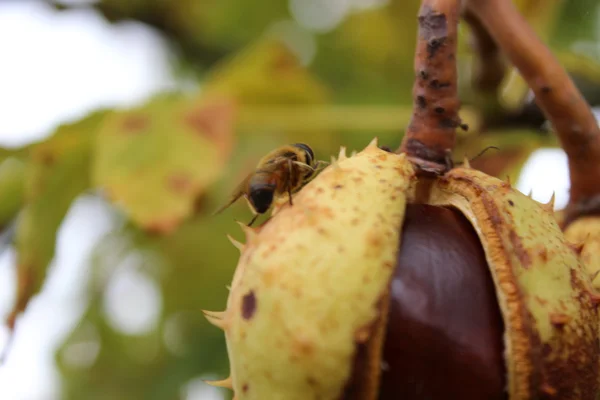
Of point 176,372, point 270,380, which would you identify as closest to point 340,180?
point 270,380

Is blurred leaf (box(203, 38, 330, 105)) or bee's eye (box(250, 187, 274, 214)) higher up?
blurred leaf (box(203, 38, 330, 105))

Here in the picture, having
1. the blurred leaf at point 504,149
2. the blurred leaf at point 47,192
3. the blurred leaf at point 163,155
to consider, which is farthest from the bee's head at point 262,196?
the blurred leaf at point 504,149

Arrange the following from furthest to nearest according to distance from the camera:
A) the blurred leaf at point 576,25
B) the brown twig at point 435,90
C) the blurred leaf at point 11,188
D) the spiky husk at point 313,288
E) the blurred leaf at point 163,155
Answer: the blurred leaf at point 576,25 → the blurred leaf at point 11,188 → the blurred leaf at point 163,155 → the brown twig at point 435,90 → the spiky husk at point 313,288

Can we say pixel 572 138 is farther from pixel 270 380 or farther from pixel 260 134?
pixel 260 134

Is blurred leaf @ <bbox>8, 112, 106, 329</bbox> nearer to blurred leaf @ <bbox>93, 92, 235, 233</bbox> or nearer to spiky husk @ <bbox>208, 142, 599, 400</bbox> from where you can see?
blurred leaf @ <bbox>93, 92, 235, 233</bbox>

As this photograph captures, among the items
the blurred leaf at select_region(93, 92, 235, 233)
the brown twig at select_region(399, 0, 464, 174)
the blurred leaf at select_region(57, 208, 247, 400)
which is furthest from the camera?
the blurred leaf at select_region(57, 208, 247, 400)

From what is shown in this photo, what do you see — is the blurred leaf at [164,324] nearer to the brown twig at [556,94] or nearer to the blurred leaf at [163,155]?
the blurred leaf at [163,155]

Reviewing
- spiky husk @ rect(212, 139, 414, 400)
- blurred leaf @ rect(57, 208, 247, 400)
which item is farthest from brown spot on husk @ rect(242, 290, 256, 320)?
blurred leaf @ rect(57, 208, 247, 400)
